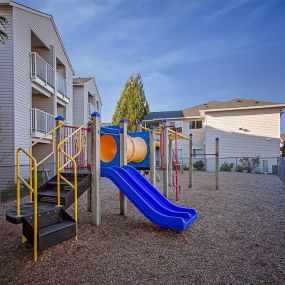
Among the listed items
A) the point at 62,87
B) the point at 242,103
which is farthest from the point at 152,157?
the point at 242,103

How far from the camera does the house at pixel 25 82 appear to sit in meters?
13.0

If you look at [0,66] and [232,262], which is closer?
[232,262]

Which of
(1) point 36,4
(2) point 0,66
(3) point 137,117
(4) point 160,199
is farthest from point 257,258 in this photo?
(3) point 137,117

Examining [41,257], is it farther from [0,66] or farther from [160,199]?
[0,66]

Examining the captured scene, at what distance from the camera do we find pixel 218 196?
1001 cm

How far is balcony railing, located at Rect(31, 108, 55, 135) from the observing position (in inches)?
591

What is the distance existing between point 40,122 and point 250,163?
57.5 ft

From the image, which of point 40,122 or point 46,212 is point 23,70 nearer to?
point 40,122

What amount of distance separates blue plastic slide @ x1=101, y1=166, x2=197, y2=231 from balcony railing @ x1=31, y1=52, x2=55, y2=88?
11169 mm

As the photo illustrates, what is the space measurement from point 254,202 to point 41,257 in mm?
6995

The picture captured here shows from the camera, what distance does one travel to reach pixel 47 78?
17172mm

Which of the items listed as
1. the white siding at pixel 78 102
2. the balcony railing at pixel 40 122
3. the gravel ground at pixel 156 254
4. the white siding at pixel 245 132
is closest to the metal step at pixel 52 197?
the gravel ground at pixel 156 254

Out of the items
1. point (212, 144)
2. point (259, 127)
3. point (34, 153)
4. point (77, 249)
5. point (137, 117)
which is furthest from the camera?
point (137, 117)

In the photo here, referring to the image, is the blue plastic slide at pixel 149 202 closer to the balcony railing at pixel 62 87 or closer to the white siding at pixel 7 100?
the white siding at pixel 7 100
